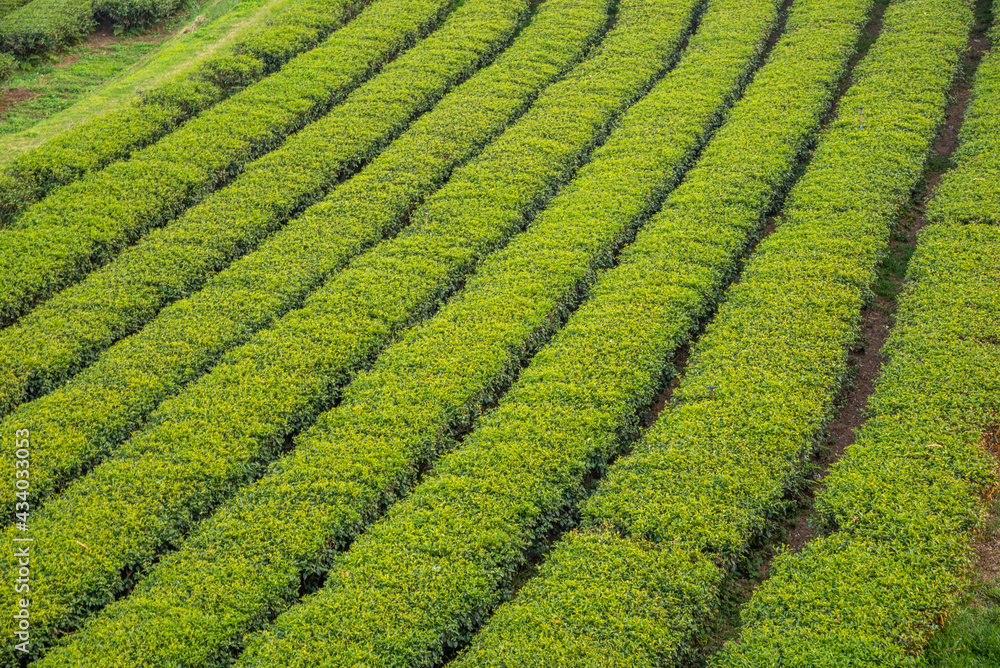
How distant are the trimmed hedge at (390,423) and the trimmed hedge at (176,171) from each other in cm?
836

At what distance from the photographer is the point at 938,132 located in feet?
77.5

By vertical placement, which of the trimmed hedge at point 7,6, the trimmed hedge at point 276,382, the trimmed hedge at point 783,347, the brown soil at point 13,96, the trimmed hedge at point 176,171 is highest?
the trimmed hedge at point 7,6

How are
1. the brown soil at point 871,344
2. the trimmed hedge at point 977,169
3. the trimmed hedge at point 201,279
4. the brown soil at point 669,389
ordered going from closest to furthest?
the brown soil at point 871,344 → the brown soil at point 669,389 → the trimmed hedge at point 201,279 → the trimmed hedge at point 977,169

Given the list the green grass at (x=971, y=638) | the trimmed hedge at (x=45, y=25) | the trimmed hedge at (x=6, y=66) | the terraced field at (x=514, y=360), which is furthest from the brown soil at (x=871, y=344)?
the trimmed hedge at (x=45, y=25)

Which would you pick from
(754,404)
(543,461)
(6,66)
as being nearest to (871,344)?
(754,404)

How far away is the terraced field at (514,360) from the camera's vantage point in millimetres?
12492

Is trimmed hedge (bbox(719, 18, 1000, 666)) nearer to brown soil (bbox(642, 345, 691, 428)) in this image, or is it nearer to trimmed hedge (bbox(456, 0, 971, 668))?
trimmed hedge (bbox(456, 0, 971, 668))

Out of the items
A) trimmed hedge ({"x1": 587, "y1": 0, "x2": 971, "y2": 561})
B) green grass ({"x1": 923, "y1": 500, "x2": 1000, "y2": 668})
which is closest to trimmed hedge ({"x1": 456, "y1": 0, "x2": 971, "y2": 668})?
trimmed hedge ({"x1": 587, "y1": 0, "x2": 971, "y2": 561})

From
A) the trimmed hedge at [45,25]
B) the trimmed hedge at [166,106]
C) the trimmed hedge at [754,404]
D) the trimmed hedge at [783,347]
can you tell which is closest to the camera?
the trimmed hedge at [754,404]

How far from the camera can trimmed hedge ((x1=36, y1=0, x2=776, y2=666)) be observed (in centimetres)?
1259

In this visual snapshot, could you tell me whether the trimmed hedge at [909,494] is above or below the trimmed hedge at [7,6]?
below

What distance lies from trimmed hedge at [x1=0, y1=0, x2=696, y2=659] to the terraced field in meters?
0.08

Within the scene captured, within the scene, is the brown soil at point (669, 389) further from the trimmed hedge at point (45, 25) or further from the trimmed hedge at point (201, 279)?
the trimmed hedge at point (45, 25)

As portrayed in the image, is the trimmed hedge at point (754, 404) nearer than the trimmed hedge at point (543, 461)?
No
